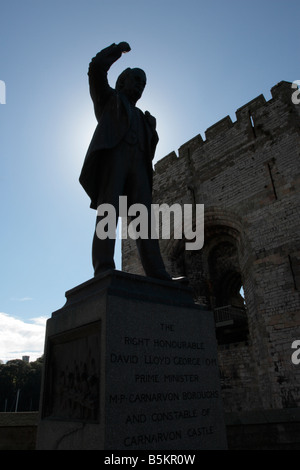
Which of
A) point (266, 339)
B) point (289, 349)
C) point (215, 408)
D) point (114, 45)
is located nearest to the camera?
point (215, 408)

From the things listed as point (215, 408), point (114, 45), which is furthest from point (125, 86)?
point (215, 408)

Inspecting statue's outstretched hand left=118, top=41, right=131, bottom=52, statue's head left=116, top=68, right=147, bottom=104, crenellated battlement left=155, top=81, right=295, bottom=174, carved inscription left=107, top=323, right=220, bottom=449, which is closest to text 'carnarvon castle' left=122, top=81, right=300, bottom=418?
crenellated battlement left=155, top=81, right=295, bottom=174

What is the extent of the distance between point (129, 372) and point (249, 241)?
27.2ft

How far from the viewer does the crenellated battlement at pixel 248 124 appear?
412 inches

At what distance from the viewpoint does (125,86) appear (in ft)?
11.1

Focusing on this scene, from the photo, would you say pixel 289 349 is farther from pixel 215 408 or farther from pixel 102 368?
pixel 102 368

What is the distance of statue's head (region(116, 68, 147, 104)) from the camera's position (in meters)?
3.37

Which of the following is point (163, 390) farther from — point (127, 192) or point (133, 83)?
point (133, 83)

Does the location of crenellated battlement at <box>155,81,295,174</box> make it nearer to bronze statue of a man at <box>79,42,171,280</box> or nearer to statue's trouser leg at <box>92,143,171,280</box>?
bronze statue of a man at <box>79,42,171,280</box>

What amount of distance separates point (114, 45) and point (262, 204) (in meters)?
7.67

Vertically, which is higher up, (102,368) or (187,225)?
(187,225)

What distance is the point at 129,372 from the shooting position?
6.54 feet

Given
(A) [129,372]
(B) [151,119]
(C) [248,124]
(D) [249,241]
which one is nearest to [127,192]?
(B) [151,119]

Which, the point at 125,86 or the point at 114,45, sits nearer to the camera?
the point at 114,45
